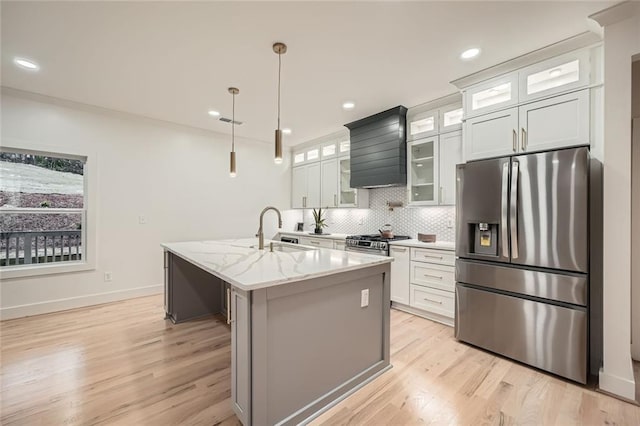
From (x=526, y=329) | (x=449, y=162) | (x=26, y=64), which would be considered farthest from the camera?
(x=449, y=162)

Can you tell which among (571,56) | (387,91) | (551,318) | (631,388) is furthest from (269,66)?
(631,388)

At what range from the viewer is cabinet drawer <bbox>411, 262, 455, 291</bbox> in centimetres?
296

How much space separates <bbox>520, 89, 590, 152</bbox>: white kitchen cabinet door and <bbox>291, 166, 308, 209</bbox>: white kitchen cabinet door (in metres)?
3.69

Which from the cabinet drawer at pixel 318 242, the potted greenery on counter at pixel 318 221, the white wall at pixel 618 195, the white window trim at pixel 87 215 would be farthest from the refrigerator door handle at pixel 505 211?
the white window trim at pixel 87 215

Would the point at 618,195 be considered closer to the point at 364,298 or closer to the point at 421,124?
the point at 364,298

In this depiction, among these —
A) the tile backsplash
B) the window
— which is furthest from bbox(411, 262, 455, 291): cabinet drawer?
the window

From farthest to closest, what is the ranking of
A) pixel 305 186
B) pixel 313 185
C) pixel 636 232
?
pixel 305 186
pixel 313 185
pixel 636 232

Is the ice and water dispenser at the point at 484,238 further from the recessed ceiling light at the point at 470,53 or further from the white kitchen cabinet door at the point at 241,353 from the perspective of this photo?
the white kitchen cabinet door at the point at 241,353

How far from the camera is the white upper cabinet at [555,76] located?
7.14 feet

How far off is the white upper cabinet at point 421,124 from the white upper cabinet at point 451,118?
8 cm

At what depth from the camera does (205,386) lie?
6.43 ft

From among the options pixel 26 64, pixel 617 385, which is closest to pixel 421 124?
pixel 617 385

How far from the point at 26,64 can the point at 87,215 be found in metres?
1.78

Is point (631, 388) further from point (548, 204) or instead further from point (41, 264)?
point (41, 264)
